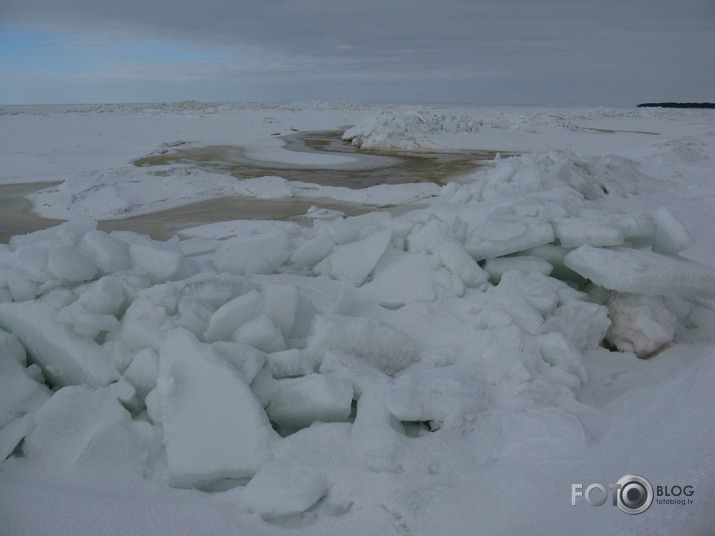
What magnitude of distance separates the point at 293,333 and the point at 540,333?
3.91ft

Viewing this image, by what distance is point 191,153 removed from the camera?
42.5 feet

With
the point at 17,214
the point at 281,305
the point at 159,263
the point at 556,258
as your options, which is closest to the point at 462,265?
the point at 556,258

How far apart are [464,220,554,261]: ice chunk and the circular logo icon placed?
181 cm

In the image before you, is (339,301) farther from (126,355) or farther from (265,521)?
(265,521)

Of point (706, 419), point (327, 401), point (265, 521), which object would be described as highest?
point (706, 419)

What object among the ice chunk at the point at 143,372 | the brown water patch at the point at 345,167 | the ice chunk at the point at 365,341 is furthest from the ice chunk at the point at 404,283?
the brown water patch at the point at 345,167

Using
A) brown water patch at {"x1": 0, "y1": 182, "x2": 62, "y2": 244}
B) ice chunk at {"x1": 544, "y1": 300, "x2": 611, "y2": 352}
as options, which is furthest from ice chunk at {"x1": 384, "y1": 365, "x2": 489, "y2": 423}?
brown water patch at {"x1": 0, "y1": 182, "x2": 62, "y2": 244}

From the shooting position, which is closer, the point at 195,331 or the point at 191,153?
the point at 195,331

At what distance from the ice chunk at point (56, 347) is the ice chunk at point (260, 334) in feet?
1.79

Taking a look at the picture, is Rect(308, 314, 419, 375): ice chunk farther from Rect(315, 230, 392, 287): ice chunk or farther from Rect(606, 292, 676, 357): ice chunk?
Rect(606, 292, 676, 357): ice chunk

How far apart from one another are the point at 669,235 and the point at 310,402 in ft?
7.79

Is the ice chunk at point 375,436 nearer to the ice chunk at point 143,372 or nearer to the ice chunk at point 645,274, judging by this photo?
the ice chunk at point 143,372

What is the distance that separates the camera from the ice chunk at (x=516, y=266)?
330cm

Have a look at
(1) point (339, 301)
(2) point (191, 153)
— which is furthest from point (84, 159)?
(1) point (339, 301)
